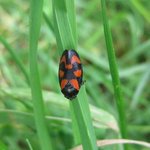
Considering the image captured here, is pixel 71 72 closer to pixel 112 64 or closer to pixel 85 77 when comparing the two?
pixel 112 64

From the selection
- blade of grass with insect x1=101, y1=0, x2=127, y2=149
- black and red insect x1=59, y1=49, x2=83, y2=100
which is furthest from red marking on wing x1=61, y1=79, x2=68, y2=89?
blade of grass with insect x1=101, y1=0, x2=127, y2=149

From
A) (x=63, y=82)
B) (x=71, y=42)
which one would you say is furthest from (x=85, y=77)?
(x=71, y=42)

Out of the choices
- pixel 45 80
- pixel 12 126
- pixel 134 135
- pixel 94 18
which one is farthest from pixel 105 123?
pixel 94 18

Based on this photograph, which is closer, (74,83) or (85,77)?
(74,83)

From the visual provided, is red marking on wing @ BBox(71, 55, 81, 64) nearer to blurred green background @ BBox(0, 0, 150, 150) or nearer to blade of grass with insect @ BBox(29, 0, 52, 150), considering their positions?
blade of grass with insect @ BBox(29, 0, 52, 150)

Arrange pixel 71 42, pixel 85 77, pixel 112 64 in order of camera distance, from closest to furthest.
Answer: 1. pixel 71 42
2. pixel 112 64
3. pixel 85 77

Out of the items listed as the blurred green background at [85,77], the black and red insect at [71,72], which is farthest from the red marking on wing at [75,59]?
the blurred green background at [85,77]

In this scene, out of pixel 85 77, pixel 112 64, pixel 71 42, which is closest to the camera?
pixel 71 42

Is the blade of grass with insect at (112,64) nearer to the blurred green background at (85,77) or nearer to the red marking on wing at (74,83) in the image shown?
the red marking on wing at (74,83)
